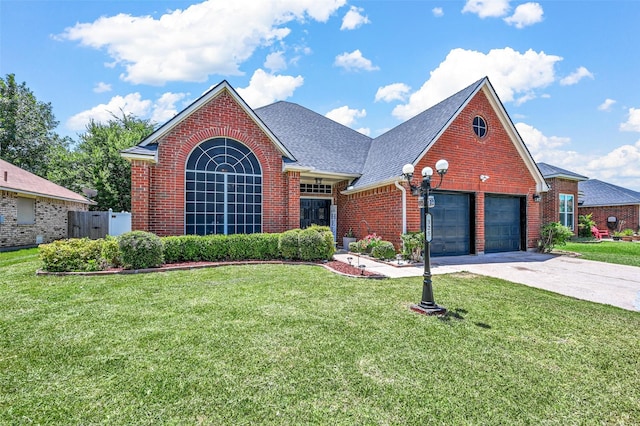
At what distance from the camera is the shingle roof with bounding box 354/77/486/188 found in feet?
36.4

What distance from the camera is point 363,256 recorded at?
11.4 metres

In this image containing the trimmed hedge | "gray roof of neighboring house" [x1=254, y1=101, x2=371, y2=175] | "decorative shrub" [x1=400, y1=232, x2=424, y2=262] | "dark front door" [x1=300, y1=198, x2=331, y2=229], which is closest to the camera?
the trimmed hedge

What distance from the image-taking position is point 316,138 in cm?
1543

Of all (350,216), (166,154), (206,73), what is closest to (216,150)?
(166,154)

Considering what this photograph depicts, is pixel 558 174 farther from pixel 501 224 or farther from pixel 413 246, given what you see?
pixel 413 246

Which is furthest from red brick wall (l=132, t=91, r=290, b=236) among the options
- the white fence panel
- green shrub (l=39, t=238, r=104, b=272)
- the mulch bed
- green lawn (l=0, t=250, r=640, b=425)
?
the white fence panel

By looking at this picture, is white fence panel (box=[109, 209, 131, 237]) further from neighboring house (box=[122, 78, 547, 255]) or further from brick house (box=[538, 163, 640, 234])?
brick house (box=[538, 163, 640, 234])

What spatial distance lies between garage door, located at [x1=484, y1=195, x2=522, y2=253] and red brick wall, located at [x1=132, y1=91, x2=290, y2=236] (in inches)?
350

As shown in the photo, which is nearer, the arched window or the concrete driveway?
the concrete driveway

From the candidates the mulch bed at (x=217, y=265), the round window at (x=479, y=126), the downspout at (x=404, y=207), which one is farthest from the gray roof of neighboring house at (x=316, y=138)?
the round window at (x=479, y=126)

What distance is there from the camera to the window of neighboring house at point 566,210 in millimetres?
17812

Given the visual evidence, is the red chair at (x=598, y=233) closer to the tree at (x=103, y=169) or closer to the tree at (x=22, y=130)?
the tree at (x=103, y=169)

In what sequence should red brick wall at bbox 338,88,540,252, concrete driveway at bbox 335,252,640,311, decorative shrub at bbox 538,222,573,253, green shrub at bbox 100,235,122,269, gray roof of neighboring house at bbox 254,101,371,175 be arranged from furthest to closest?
gray roof of neighboring house at bbox 254,101,371,175 → decorative shrub at bbox 538,222,573,253 → red brick wall at bbox 338,88,540,252 → green shrub at bbox 100,235,122,269 → concrete driveway at bbox 335,252,640,311

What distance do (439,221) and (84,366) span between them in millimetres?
11271
